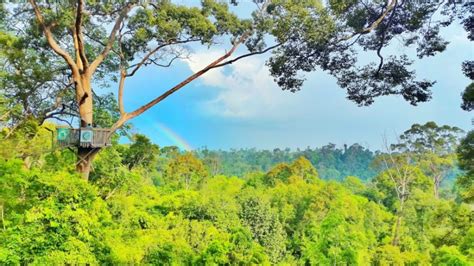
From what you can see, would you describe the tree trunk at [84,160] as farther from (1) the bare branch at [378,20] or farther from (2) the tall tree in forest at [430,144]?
(2) the tall tree in forest at [430,144]

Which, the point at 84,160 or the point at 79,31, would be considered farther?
the point at 84,160

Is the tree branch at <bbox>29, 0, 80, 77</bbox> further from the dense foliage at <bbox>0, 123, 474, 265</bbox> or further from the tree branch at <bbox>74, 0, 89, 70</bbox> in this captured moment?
the dense foliage at <bbox>0, 123, 474, 265</bbox>

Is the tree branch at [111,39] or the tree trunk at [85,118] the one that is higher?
the tree branch at [111,39]

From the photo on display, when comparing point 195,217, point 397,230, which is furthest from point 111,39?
point 397,230

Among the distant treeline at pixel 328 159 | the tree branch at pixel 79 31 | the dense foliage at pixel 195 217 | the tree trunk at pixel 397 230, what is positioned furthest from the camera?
the distant treeline at pixel 328 159

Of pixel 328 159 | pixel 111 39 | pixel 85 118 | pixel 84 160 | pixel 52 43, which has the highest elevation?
pixel 328 159

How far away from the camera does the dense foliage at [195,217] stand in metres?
7.10

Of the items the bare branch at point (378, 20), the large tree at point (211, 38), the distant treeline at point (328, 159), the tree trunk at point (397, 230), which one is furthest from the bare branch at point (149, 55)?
the distant treeline at point (328, 159)

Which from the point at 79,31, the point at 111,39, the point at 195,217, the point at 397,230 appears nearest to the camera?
the point at 79,31

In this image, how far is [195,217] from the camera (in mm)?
14984

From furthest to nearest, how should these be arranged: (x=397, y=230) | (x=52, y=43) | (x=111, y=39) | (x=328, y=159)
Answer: (x=328, y=159) → (x=397, y=230) → (x=111, y=39) → (x=52, y=43)

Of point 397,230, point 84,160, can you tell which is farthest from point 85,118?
point 397,230

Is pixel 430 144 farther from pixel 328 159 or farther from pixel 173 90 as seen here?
pixel 328 159

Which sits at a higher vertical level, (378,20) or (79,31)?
(79,31)
